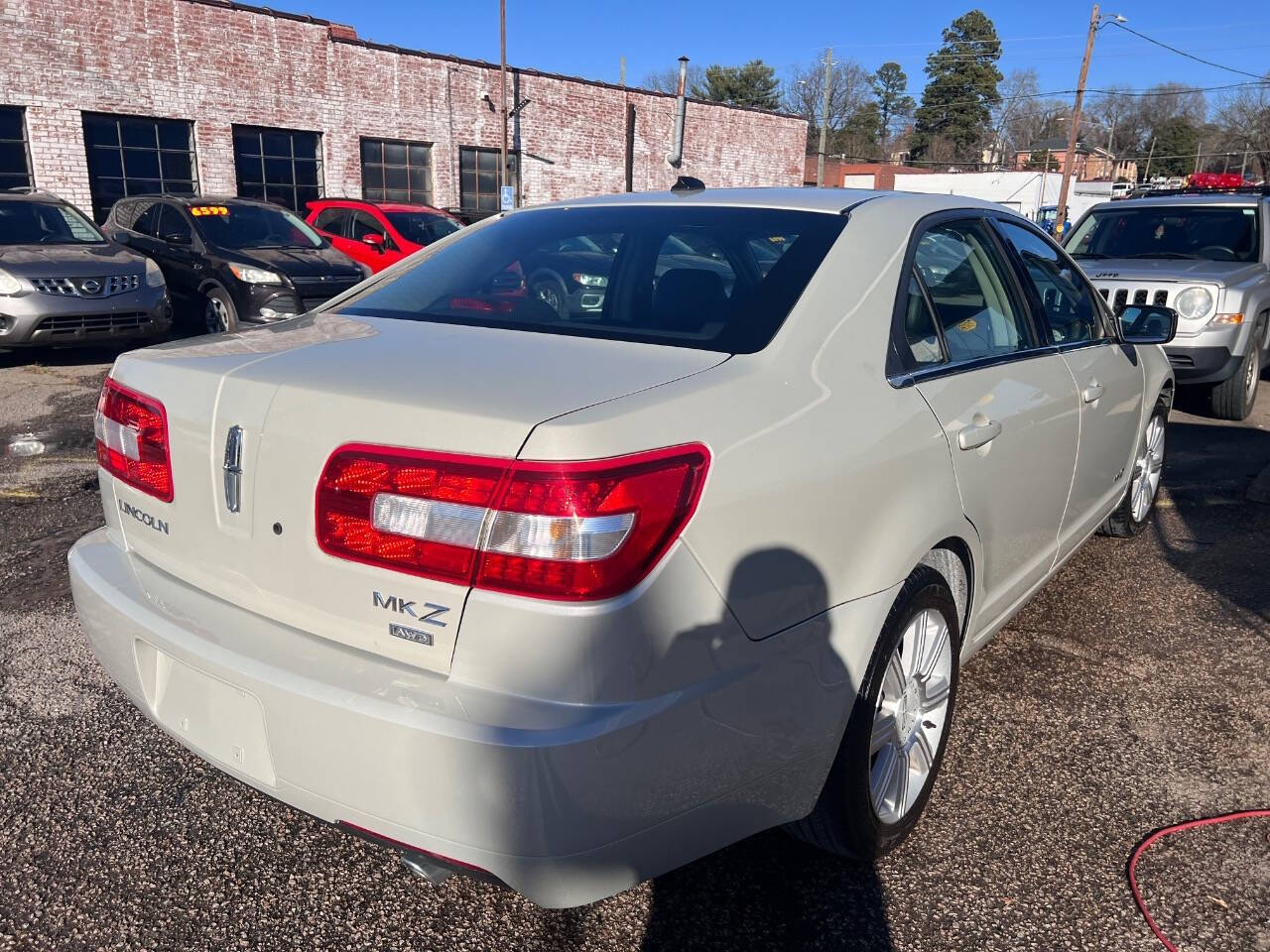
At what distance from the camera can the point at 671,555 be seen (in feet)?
5.61

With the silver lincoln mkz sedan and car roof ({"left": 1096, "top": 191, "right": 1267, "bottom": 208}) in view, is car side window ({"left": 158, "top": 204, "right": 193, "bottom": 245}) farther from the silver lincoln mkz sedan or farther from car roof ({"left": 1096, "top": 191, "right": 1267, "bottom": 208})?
car roof ({"left": 1096, "top": 191, "right": 1267, "bottom": 208})

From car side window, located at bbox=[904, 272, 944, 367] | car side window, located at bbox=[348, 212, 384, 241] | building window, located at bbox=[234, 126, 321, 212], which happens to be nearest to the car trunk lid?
car side window, located at bbox=[904, 272, 944, 367]

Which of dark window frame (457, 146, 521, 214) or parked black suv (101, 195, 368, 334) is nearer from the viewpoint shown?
parked black suv (101, 195, 368, 334)

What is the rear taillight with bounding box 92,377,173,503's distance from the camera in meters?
2.17

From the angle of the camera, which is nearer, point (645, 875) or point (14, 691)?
point (645, 875)

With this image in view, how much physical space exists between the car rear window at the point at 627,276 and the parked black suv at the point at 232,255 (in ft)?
21.7

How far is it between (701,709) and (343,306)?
5.59 feet

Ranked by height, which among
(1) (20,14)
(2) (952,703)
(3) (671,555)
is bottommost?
(2) (952,703)

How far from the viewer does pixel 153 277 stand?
941 cm

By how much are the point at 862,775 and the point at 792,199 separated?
160 cm

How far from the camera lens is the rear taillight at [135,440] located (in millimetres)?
2168

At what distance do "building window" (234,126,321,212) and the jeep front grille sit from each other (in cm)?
1103

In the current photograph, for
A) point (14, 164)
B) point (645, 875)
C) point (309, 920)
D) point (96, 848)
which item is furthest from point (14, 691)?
A: point (14, 164)

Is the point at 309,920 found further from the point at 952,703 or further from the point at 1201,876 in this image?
the point at 1201,876
